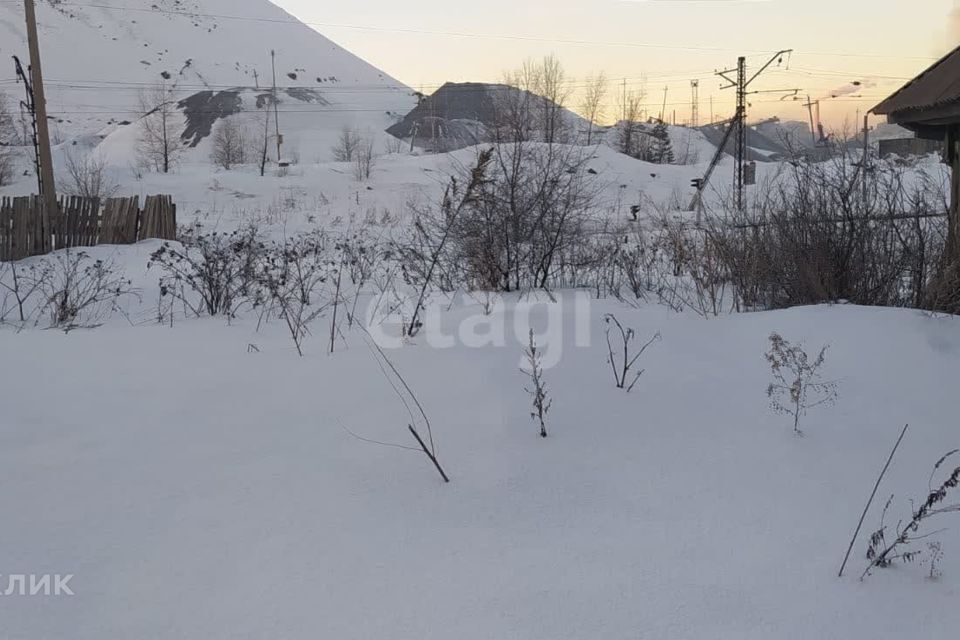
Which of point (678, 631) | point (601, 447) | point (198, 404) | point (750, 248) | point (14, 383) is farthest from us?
point (750, 248)

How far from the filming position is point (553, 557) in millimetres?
1936

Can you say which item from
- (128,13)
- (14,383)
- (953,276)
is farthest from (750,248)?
(128,13)

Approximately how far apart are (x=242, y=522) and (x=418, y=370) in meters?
1.73

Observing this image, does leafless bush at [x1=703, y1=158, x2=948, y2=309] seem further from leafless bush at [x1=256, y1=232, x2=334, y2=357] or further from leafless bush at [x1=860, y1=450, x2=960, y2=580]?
leafless bush at [x1=256, y1=232, x2=334, y2=357]

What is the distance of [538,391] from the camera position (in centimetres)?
273

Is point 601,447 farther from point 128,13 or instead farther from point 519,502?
point 128,13

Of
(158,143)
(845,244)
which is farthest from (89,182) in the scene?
(845,244)

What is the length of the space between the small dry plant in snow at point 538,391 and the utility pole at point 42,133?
43.7 ft

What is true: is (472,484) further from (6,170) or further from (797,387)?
(6,170)

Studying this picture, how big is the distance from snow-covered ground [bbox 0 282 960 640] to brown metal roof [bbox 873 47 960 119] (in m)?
1.56

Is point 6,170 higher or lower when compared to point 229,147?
lower

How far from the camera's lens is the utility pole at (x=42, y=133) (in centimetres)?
1370

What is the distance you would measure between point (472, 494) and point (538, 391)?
0.57 meters

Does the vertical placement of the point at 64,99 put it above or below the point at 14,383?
above
